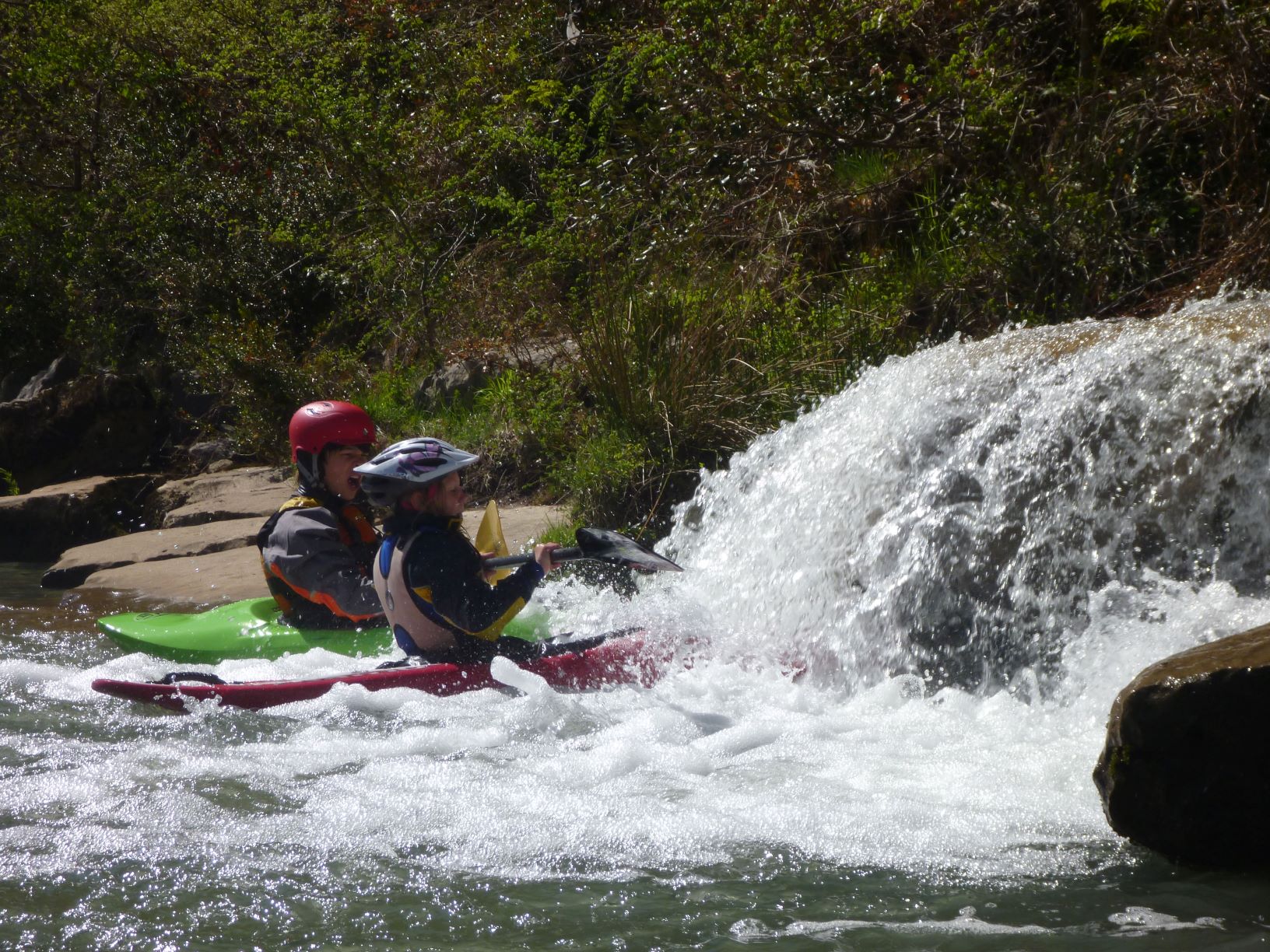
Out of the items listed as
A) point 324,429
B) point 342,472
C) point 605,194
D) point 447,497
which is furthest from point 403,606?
point 605,194

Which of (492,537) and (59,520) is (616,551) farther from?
(59,520)

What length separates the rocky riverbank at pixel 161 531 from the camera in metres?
7.16

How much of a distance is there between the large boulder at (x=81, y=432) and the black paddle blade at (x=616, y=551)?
29.1 feet

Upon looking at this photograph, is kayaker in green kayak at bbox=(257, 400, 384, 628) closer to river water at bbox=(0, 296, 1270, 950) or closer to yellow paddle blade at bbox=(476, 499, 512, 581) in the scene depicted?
river water at bbox=(0, 296, 1270, 950)

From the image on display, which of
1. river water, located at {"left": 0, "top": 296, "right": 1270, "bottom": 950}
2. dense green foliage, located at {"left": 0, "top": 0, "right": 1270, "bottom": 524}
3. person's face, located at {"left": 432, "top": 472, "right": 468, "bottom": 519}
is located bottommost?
river water, located at {"left": 0, "top": 296, "right": 1270, "bottom": 950}

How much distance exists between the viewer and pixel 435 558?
4.48m

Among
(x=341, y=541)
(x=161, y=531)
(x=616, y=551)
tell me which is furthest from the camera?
(x=161, y=531)

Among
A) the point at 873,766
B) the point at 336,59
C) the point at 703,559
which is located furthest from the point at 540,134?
the point at 873,766

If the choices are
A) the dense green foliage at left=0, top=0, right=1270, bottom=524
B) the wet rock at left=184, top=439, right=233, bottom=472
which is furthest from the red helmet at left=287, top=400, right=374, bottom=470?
the wet rock at left=184, top=439, right=233, bottom=472

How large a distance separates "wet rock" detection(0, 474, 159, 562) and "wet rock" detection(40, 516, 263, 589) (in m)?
1.57

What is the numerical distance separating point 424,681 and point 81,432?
9041 mm

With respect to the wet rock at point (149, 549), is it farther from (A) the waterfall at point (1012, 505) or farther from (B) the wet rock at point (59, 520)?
(A) the waterfall at point (1012, 505)

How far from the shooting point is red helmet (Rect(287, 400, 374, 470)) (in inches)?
214

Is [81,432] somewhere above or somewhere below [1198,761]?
above
